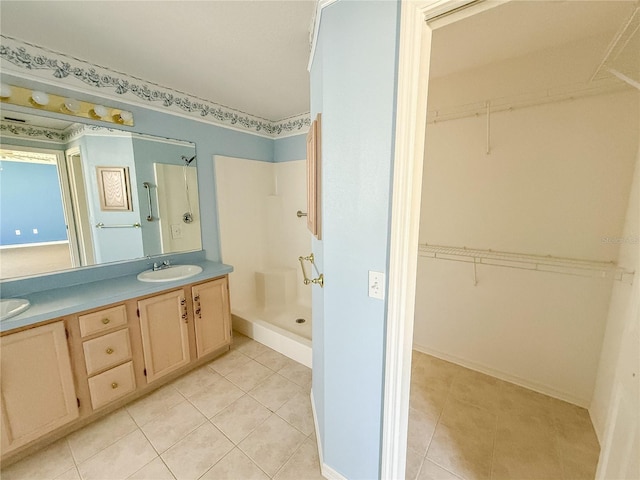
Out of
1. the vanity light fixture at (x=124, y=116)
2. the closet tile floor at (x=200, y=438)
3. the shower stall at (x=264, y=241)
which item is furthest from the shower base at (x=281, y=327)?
the vanity light fixture at (x=124, y=116)

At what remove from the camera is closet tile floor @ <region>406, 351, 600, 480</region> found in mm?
1322

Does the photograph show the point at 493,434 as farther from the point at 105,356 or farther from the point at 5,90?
the point at 5,90

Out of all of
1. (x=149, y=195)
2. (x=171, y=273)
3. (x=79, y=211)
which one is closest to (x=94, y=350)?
(x=171, y=273)

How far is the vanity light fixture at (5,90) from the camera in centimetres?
144

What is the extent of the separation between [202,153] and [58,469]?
2.33m

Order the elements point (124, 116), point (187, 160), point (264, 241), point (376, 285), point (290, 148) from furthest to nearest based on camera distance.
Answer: point (264, 241) < point (290, 148) < point (187, 160) < point (124, 116) < point (376, 285)

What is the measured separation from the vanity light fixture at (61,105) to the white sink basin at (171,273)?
3.83 ft

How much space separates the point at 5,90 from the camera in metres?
1.45

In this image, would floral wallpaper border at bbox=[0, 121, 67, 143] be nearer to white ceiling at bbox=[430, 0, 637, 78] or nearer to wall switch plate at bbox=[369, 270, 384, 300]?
wall switch plate at bbox=[369, 270, 384, 300]

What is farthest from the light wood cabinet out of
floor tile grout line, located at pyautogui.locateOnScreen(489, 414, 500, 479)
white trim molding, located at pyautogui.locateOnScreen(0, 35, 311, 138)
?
floor tile grout line, located at pyautogui.locateOnScreen(489, 414, 500, 479)

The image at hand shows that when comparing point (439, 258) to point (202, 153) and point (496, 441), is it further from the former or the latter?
point (202, 153)

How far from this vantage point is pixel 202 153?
241 centimetres

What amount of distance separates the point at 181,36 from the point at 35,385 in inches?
82.3

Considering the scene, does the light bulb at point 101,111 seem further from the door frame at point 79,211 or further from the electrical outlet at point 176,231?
the electrical outlet at point 176,231
